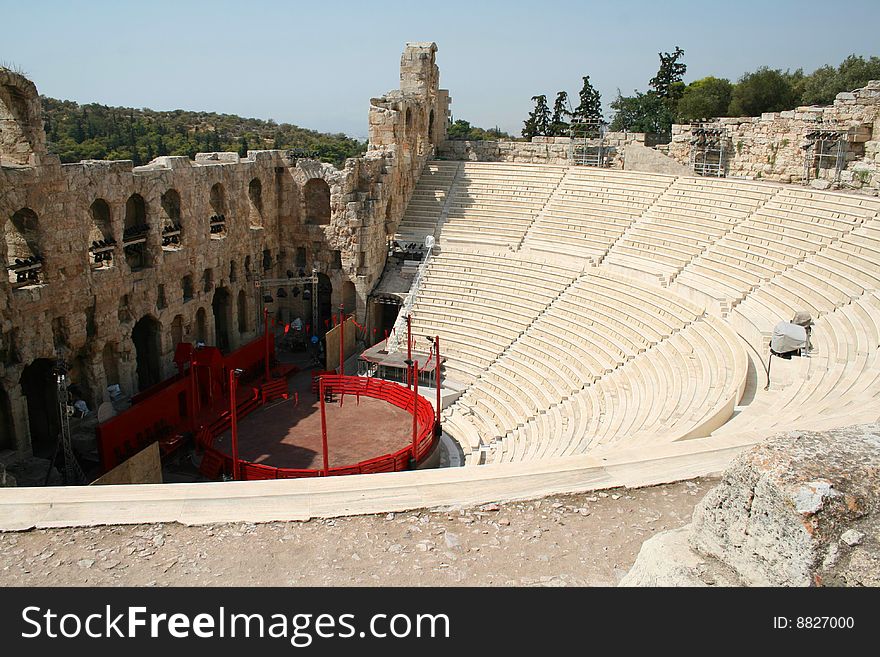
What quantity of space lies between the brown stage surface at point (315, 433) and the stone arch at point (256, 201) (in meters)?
6.82

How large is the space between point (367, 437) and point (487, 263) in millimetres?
7819

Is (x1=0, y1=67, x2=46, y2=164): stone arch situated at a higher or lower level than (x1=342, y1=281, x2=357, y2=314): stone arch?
higher

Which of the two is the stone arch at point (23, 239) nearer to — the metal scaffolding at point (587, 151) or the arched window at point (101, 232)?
the arched window at point (101, 232)

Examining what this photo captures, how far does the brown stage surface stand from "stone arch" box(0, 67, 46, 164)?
7401 mm

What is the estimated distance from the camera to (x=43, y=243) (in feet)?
50.6

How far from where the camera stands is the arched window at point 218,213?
21562mm

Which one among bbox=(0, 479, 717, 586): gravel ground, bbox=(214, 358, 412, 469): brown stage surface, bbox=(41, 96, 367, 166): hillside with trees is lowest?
bbox=(214, 358, 412, 469): brown stage surface

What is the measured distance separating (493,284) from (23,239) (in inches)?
479

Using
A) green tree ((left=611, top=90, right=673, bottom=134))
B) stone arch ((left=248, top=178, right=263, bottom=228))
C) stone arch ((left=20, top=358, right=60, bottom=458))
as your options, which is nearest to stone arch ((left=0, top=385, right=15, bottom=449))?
stone arch ((left=20, top=358, right=60, bottom=458))

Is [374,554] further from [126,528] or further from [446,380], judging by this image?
[446,380]

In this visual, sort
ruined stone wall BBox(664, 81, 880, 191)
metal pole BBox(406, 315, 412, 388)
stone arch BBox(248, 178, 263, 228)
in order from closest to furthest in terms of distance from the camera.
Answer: metal pole BBox(406, 315, 412, 388) → ruined stone wall BBox(664, 81, 880, 191) → stone arch BBox(248, 178, 263, 228)

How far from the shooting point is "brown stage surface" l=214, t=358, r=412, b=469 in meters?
16.1

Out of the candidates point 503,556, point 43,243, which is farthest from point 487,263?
point 503,556
